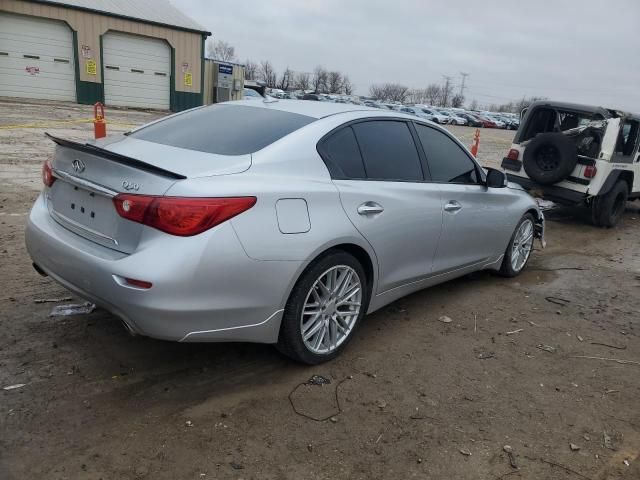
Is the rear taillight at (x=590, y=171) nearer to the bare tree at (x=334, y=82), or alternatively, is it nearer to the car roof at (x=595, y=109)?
the car roof at (x=595, y=109)

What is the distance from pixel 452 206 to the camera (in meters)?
4.16

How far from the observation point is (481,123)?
52.7 m

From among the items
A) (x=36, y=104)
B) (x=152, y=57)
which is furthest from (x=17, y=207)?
(x=152, y=57)

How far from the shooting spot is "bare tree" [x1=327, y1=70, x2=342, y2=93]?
95.8 meters

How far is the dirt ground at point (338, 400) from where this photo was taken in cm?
254

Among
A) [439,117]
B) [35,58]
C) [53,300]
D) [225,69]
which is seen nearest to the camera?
[53,300]

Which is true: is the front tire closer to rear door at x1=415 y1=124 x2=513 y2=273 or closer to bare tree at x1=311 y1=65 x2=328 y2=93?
rear door at x1=415 y1=124 x2=513 y2=273

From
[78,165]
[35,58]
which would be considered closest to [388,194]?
[78,165]

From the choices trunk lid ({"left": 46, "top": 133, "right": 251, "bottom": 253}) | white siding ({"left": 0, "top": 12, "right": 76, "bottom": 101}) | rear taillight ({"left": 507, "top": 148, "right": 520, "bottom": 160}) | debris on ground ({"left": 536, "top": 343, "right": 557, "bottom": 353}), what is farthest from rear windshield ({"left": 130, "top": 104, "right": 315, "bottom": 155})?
white siding ({"left": 0, "top": 12, "right": 76, "bottom": 101})

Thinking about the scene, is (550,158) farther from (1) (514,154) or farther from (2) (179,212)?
(2) (179,212)

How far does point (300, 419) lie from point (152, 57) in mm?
24907

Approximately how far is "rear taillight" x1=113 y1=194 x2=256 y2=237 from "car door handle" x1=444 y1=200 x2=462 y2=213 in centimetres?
198

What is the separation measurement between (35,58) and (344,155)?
75.0ft

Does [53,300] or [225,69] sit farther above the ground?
[225,69]
